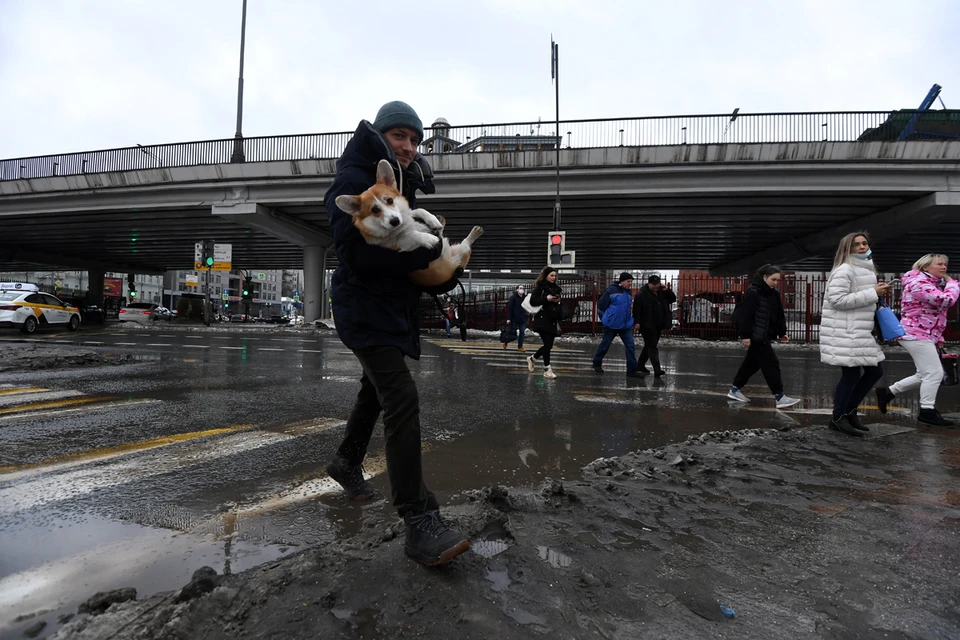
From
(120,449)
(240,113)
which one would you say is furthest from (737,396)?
(240,113)

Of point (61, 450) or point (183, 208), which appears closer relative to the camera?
point (61, 450)

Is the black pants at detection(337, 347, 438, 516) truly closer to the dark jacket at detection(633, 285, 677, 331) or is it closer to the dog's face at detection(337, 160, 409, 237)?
the dog's face at detection(337, 160, 409, 237)

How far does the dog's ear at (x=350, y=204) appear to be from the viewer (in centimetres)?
215

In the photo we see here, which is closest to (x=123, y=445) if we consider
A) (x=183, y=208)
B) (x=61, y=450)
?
(x=61, y=450)

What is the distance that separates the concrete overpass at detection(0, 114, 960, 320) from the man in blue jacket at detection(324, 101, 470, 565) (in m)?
19.1

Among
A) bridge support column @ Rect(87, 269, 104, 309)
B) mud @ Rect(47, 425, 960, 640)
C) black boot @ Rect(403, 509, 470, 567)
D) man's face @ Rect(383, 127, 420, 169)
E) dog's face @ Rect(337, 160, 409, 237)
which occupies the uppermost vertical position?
bridge support column @ Rect(87, 269, 104, 309)

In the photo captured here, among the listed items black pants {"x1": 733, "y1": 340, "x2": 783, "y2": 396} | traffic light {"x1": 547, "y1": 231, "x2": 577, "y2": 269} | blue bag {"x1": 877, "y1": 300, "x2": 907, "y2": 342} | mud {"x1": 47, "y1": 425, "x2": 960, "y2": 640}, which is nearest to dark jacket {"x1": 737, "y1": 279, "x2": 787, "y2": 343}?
black pants {"x1": 733, "y1": 340, "x2": 783, "y2": 396}

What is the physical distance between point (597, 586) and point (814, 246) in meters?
29.8

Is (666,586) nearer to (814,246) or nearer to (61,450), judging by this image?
(61,450)

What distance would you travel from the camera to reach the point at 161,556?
7.43 ft

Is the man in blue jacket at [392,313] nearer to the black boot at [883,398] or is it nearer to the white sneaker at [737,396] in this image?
the white sneaker at [737,396]

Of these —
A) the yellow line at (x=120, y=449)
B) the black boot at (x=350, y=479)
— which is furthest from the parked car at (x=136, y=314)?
the black boot at (x=350, y=479)

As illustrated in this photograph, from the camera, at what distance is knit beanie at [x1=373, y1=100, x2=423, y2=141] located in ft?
8.46

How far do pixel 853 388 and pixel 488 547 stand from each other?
4550mm
